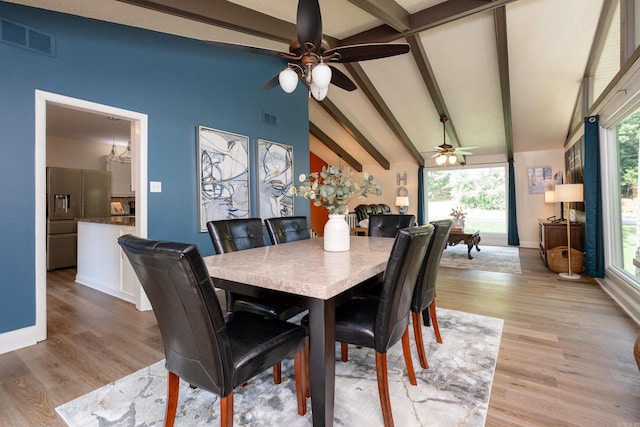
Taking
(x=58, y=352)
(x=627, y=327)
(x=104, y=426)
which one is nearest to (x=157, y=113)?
(x=58, y=352)

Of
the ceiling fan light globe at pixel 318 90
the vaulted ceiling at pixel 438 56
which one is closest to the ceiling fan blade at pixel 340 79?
the ceiling fan light globe at pixel 318 90

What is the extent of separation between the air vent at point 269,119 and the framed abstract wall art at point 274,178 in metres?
0.31

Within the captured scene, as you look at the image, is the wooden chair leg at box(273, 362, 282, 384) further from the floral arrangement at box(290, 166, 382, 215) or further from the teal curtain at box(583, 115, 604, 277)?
the teal curtain at box(583, 115, 604, 277)

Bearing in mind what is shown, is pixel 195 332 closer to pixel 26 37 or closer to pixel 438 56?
pixel 26 37

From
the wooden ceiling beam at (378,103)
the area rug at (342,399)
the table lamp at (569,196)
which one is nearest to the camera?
the area rug at (342,399)

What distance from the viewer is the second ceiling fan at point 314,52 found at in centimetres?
186

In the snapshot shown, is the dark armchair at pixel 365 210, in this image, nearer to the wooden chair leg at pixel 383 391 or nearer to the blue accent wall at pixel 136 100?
the blue accent wall at pixel 136 100

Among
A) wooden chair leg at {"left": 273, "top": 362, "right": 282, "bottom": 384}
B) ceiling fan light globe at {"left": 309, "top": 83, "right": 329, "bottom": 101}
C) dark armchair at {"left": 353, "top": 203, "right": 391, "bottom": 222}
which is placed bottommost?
wooden chair leg at {"left": 273, "top": 362, "right": 282, "bottom": 384}

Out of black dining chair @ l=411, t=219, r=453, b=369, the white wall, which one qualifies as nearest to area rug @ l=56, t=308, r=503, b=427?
black dining chair @ l=411, t=219, r=453, b=369

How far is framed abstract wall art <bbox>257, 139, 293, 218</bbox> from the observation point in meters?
4.32

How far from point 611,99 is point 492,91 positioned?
6.94 ft

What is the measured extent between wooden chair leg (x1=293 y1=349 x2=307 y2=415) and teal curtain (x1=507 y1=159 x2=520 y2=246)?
7.45 m

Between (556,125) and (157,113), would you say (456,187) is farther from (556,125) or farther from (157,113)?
(157,113)

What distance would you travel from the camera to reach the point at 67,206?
5.11 meters
